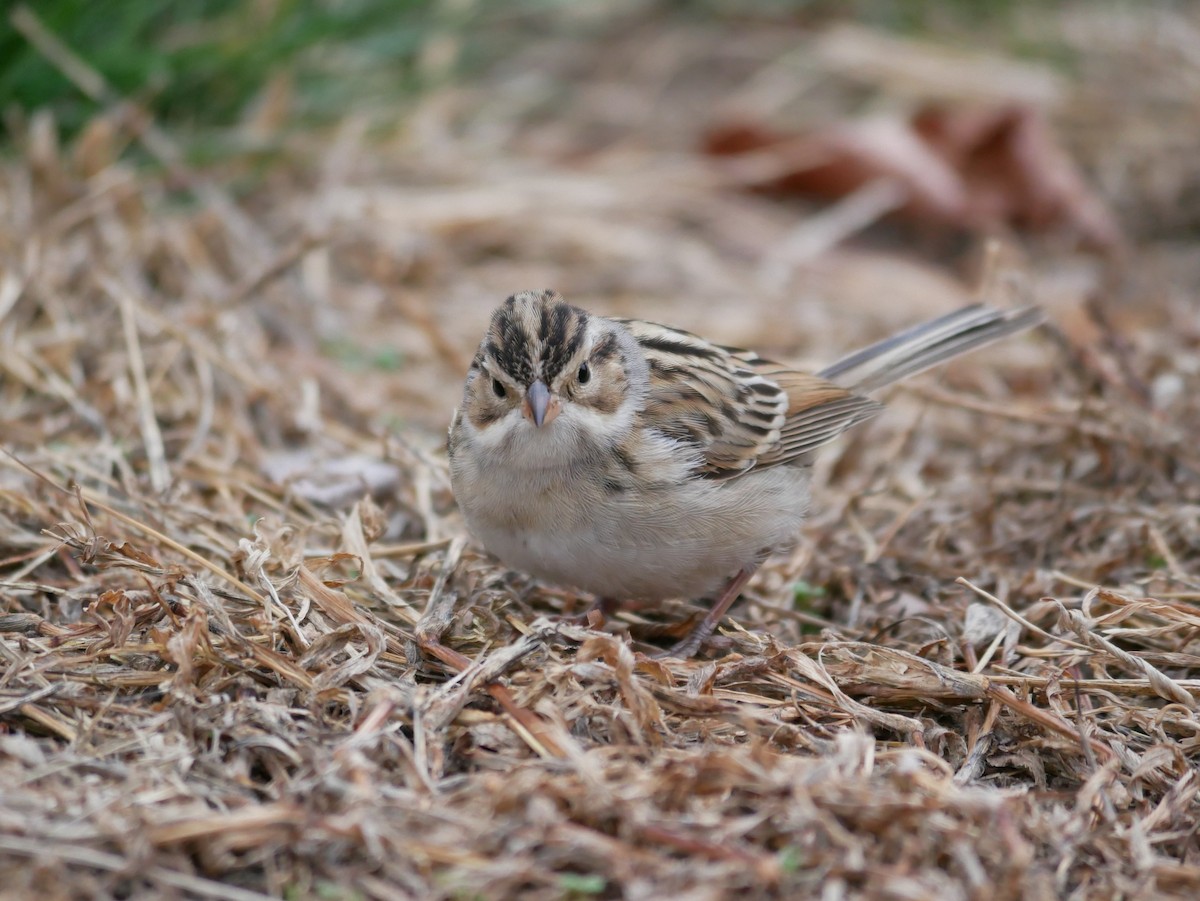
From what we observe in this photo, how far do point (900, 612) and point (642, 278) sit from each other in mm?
3289

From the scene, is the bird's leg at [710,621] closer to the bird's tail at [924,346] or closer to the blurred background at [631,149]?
the bird's tail at [924,346]

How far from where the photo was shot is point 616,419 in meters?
4.28

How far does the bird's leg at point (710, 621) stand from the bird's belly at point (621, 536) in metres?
0.11

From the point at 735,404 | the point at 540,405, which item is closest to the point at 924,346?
the point at 735,404

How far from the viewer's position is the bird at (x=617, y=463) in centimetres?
405

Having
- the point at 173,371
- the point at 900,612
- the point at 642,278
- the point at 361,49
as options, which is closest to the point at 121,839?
the point at 900,612

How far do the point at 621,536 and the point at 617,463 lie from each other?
0.23 meters

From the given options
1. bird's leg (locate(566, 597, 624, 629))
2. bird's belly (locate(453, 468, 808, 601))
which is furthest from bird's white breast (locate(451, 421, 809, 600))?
bird's leg (locate(566, 597, 624, 629))

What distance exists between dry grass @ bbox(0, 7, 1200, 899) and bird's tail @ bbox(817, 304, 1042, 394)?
168 mm

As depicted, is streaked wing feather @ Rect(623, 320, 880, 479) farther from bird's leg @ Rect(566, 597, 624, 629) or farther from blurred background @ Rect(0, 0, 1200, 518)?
blurred background @ Rect(0, 0, 1200, 518)

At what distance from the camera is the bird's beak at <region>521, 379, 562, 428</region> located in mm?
3973

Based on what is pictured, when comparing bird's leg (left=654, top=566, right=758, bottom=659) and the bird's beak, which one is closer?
the bird's beak

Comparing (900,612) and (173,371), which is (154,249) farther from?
(900,612)

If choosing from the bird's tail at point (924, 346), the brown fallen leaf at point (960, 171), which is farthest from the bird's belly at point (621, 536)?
the brown fallen leaf at point (960, 171)
